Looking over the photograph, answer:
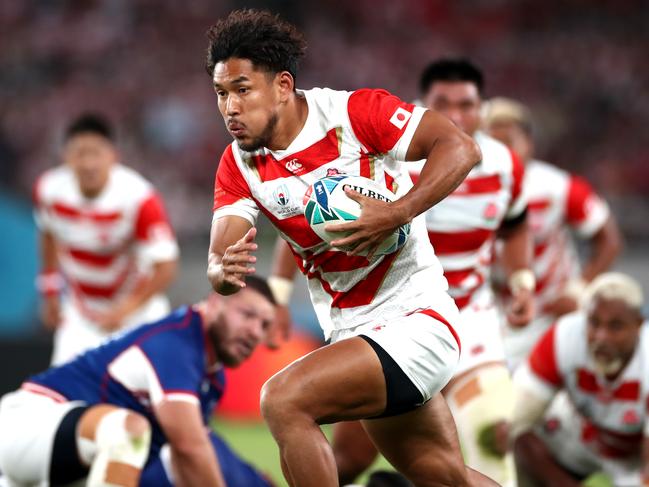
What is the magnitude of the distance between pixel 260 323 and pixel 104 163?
3.02 m

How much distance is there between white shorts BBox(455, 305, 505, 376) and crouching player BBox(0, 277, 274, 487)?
0.90 meters

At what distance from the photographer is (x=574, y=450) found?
6.45 m

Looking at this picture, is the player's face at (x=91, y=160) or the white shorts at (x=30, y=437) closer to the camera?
the white shorts at (x=30, y=437)

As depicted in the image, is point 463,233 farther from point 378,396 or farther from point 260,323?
point 378,396

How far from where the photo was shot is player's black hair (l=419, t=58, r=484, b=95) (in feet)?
18.1

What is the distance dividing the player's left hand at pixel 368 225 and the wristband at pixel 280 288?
1956 mm

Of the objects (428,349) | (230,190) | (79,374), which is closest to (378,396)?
(428,349)

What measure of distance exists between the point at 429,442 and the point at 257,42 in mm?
1464

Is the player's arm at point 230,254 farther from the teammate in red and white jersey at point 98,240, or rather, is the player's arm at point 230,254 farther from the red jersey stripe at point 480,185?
the teammate in red and white jersey at point 98,240

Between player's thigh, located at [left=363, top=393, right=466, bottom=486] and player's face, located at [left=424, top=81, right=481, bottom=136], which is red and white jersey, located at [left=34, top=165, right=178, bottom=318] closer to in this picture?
player's face, located at [left=424, top=81, right=481, bottom=136]

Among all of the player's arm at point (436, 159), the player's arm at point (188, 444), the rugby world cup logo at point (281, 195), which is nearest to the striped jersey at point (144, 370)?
the player's arm at point (188, 444)

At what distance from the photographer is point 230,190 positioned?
3975 mm

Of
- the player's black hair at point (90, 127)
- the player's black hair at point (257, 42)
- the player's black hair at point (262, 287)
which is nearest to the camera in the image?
the player's black hair at point (257, 42)

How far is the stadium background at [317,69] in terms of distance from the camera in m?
14.5
